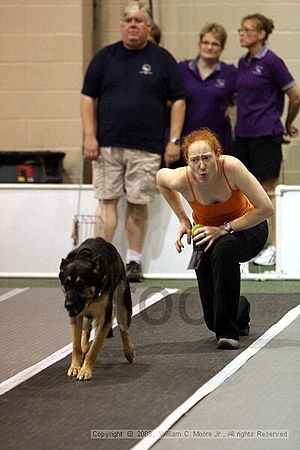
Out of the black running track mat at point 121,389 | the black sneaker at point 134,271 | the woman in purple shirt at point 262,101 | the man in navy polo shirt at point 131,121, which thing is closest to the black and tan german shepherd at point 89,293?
the black running track mat at point 121,389

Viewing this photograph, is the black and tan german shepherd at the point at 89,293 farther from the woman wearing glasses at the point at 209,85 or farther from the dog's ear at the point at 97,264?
the woman wearing glasses at the point at 209,85

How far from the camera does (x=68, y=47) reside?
26.9 feet

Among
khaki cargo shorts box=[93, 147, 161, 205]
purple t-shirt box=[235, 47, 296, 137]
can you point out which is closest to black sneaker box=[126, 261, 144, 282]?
khaki cargo shorts box=[93, 147, 161, 205]

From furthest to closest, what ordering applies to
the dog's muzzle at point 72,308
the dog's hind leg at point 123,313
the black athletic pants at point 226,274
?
1. the black athletic pants at point 226,274
2. the dog's hind leg at point 123,313
3. the dog's muzzle at point 72,308

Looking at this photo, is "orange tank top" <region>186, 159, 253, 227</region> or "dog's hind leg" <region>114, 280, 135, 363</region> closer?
"dog's hind leg" <region>114, 280, 135, 363</region>

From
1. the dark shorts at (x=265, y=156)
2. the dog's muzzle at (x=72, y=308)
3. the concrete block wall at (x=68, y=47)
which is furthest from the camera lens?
the concrete block wall at (x=68, y=47)

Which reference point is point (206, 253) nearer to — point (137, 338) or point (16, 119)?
point (137, 338)

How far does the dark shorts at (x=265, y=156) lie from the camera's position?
736 centimetres

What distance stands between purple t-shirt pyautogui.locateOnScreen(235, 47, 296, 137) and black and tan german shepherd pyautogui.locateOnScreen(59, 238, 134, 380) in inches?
118

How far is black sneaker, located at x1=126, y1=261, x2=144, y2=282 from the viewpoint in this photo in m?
7.01

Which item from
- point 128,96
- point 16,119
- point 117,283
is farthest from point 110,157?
point 117,283

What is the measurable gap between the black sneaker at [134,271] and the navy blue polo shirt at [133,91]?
777mm

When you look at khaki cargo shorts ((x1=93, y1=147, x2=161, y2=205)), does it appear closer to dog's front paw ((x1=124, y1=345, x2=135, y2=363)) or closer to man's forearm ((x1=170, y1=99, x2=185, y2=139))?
man's forearm ((x1=170, y1=99, x2=185, y2=139))

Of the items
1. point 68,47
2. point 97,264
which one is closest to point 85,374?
point 97,264
